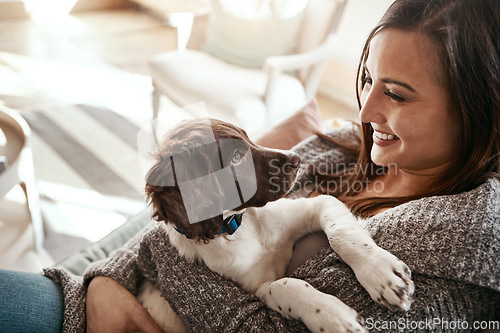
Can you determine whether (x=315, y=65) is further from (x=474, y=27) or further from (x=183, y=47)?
(x=474, y=27)

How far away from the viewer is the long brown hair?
0.94 metres

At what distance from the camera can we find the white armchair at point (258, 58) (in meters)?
2.83

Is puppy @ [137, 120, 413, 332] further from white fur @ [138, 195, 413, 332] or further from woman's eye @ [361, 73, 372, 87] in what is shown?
woman's eye @ [361, 73, 372, 87]

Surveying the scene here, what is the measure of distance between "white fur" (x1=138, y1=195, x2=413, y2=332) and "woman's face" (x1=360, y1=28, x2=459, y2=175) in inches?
9.9

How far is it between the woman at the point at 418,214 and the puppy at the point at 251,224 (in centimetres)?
4

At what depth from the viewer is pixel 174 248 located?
1.16 metres

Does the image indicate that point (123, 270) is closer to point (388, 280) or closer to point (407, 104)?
point (388, 280)

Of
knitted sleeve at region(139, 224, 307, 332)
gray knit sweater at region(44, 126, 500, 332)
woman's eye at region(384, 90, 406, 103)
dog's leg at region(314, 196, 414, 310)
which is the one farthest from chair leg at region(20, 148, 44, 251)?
woman's eye at region(384, 90, 406, 103)

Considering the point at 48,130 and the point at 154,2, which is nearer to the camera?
the point at 48,130

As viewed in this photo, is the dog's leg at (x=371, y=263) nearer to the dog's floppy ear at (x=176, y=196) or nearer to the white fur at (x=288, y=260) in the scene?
the white fur at (x=288, y=260)

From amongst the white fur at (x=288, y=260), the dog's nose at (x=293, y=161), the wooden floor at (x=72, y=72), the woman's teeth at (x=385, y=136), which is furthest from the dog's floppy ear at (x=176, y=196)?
the wooden floor at (x=72, y=72)

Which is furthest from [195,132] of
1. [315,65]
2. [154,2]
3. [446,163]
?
[154,2]

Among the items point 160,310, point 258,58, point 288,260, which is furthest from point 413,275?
point 258,58

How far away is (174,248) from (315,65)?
2.34 metres
